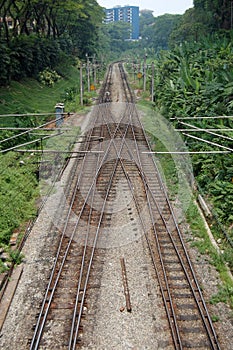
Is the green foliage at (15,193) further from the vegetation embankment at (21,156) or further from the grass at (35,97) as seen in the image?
the grass at (35,97)

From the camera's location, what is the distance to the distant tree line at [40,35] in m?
32.5

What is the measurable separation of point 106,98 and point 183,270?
1166 inches

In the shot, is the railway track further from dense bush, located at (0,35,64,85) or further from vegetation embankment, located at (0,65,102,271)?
dense bush, located at (0,35,64,85)

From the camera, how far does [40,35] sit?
45.1 m

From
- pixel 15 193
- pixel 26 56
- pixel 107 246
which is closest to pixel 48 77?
pixel 26 56

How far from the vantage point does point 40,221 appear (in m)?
13.6

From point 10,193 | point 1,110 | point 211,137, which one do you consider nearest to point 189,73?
point 211,137

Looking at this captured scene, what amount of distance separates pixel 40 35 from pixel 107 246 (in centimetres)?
3908

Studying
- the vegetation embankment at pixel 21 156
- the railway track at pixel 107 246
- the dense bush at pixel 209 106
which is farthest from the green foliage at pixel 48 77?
the railway track at pixel 107 246

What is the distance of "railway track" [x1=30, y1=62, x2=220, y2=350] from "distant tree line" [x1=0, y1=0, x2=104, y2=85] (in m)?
16.1

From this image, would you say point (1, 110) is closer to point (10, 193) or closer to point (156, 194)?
point (10, 193)

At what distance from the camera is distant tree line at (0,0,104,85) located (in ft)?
107

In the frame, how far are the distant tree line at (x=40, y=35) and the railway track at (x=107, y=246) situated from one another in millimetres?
16120

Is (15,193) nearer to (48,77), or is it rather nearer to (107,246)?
(107,246)
